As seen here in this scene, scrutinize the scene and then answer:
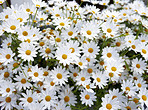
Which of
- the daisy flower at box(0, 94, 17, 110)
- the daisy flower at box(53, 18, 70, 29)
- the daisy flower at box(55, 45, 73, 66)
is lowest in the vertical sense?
the daisy flower at box(0, 94, 17, 110)

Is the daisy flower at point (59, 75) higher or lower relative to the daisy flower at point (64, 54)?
lower

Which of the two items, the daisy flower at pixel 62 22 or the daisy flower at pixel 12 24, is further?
the daisy flower at pixel 62 22

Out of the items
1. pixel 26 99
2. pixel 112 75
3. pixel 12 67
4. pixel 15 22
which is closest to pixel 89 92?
pixel 112 75

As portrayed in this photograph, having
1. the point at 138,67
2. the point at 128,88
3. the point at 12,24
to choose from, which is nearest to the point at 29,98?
the point at 12,24

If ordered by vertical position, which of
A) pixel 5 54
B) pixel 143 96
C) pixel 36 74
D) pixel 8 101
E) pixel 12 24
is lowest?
pixel 143 96

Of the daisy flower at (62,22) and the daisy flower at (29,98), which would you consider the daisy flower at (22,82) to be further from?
the daisy flower at (62,22)

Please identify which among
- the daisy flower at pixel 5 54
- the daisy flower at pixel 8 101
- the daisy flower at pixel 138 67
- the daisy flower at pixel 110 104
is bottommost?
the daisy flower at pixel 110 104

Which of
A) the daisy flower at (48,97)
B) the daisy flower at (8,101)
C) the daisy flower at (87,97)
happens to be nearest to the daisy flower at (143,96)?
the daisy flower at (87,97)

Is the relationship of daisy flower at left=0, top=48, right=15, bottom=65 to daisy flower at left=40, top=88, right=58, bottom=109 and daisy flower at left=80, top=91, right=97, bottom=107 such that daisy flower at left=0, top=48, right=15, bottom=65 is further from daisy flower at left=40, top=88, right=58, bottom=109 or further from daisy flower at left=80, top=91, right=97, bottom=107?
daisy flower at left=80, top=91, right=97, bottom=107

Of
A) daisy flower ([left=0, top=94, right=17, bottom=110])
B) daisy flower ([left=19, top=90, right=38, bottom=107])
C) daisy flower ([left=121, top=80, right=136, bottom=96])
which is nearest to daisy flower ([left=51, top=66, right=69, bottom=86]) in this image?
daisy flower ([left=19, top=90, right=38, bottom=107])

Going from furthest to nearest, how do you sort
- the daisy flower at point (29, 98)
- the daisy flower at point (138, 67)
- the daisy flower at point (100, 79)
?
1. the daisy flower at point (138, 67)
2. the daisy flower at point (100, 79)
3. the daisy flower at point (29, 98)

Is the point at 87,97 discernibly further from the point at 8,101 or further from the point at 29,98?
the point at 8,101

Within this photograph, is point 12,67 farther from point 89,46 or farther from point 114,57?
point 114,57
